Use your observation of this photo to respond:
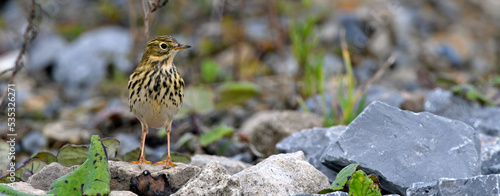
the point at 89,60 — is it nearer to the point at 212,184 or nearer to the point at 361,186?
the point at 212,184

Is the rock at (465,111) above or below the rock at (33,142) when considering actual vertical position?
above

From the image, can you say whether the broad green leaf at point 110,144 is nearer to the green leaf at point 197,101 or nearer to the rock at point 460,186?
the rock at point 460,186

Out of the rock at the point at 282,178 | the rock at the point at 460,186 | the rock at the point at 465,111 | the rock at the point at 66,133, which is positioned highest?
the rock at the point at 465,111

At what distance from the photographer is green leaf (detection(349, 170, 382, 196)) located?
3.57 meters

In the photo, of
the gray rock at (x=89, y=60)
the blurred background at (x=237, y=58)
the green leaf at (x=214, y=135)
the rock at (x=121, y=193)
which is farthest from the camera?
the gray rock at (x=89, y=60)

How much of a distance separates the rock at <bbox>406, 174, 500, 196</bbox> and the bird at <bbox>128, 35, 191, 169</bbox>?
1.75m

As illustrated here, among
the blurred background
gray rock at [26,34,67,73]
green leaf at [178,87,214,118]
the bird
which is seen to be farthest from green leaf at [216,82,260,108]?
gray rock at [26,34,67,73]

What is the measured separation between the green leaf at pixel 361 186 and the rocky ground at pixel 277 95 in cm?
26

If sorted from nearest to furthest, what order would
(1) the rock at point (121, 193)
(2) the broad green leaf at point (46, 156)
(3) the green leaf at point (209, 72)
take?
(1) the rock at point (121, 193)
(2) the broad green leaf at point (46, 156)
(3) the green leaf at point (209, 72)

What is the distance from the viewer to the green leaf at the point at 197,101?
22.4 feet

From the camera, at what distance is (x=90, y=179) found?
11.1 feet

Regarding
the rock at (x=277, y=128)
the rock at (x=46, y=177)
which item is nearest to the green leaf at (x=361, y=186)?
the rock at (x=46, y=177)

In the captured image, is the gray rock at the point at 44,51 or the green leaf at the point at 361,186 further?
the gray rock at the point at 44,51

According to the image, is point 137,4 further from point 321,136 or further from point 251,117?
point 321,136
